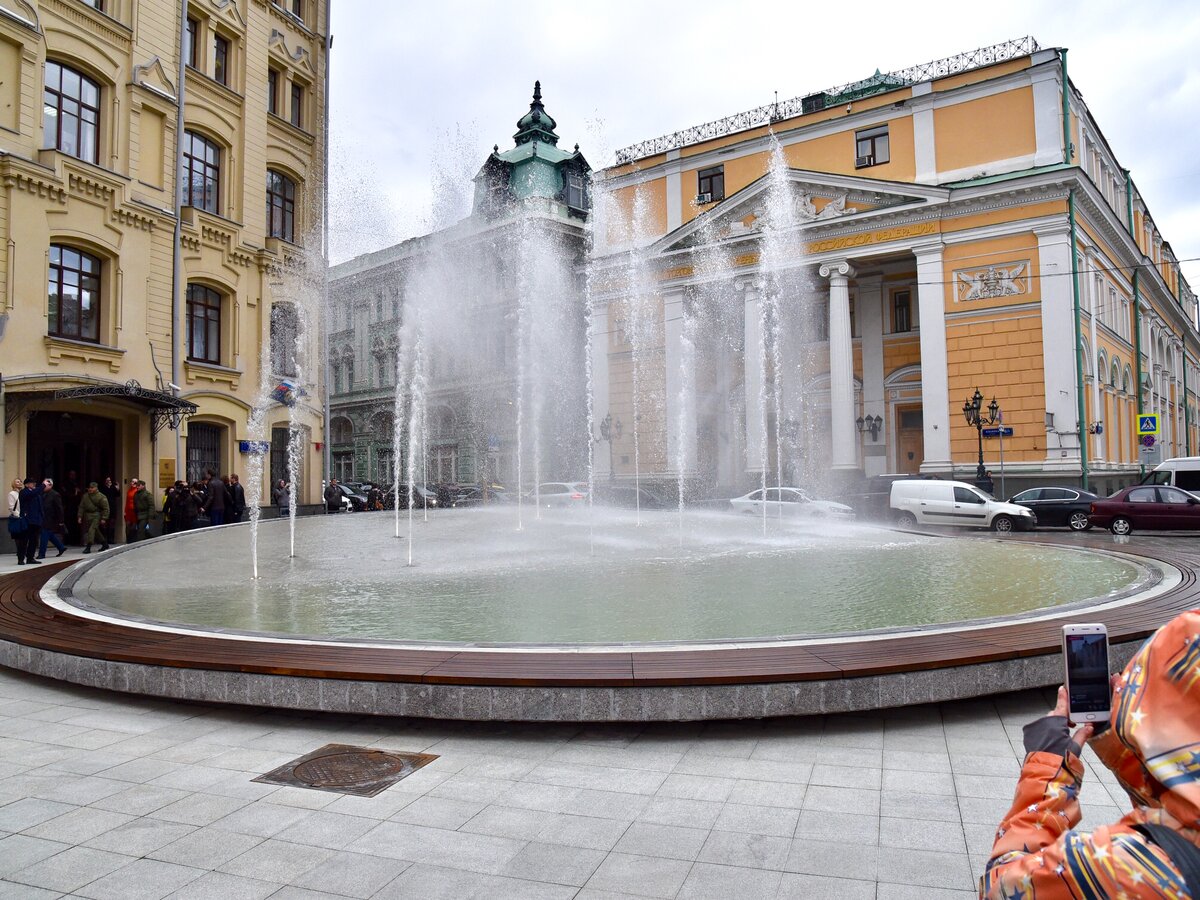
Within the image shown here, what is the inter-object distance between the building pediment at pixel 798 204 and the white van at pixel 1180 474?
37.7 ft

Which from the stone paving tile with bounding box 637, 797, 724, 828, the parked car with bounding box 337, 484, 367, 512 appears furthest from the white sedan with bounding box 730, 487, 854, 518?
the stone paving tile with bounding box 637, 797, 724, 828

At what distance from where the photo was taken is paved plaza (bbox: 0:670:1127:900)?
3127 mm

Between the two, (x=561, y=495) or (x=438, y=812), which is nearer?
(x=438, y=812)

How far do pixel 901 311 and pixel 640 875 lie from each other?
112 ft

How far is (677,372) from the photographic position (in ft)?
121

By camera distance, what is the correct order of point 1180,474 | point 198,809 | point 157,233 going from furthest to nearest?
point 1180,474 → point 157,233 → point 198,809

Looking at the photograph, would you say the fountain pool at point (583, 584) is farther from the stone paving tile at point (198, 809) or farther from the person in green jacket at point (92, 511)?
the person in green jacket at point (92, 511)

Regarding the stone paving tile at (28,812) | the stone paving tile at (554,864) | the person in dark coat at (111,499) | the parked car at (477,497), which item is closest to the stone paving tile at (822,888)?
the stone paving tile at (554,864)

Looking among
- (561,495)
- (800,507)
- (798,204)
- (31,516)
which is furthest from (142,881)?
(798,204)

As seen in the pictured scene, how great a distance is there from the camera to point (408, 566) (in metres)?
11.5

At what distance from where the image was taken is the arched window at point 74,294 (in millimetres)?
18609

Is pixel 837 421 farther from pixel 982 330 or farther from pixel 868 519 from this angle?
pixel 868 519

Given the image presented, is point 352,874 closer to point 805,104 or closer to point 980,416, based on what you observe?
point 980,416

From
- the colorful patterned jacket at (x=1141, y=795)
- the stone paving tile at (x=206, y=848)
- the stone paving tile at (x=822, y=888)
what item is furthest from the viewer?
the stone paving tile at (x=206, y=848)
